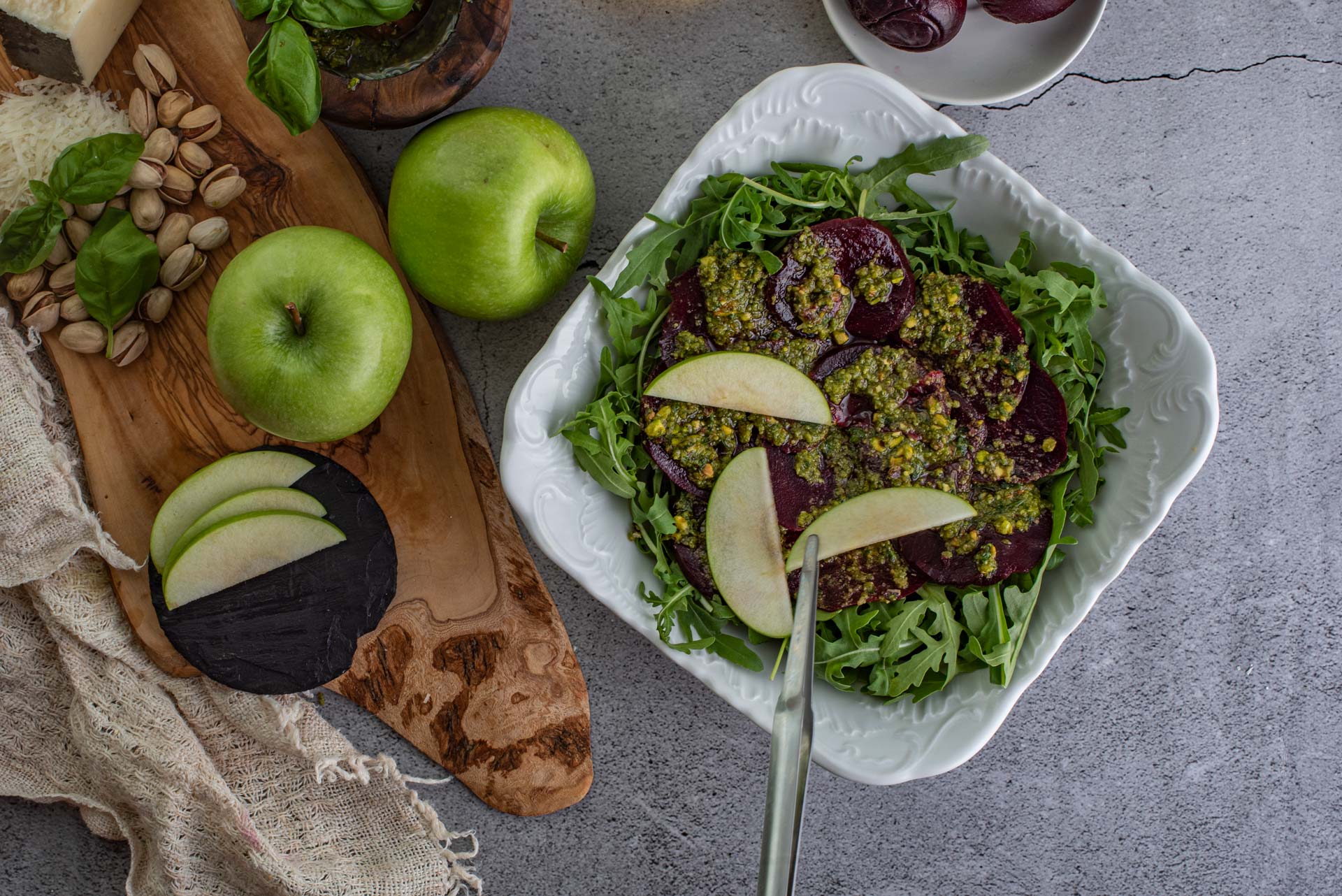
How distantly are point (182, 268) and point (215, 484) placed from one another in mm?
348

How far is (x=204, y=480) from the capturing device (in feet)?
4.76

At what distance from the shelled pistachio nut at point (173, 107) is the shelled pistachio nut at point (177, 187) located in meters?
0.07

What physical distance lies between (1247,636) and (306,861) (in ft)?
5.52

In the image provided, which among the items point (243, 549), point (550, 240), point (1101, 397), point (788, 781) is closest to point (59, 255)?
point (243, 549)

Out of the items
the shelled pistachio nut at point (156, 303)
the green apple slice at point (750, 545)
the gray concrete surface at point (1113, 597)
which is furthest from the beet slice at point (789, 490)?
the shelled pistachio nut at point (156, 303)

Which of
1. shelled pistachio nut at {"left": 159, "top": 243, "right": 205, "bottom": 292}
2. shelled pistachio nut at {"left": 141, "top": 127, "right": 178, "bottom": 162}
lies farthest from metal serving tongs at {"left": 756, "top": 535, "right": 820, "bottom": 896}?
shelled pistachio nut at {"left": 141, "top": 127, "right": 178, "bottom": 162}

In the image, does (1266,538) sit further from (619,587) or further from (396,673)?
(396,673)

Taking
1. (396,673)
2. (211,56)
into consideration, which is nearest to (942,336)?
(396,673)

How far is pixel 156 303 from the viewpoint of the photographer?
1.45 meters

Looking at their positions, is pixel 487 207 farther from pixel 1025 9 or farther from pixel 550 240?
pixel 1025 9

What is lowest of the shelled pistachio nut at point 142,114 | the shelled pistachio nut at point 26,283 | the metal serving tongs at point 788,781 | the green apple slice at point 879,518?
the green apple slice at point 879,518

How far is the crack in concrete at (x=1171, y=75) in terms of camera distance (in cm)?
155

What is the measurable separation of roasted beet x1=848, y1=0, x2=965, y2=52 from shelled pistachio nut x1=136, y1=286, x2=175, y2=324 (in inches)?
46.7

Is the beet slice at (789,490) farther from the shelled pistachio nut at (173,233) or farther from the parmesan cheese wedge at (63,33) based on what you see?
the parmesan cheese wedge at (63,33)
